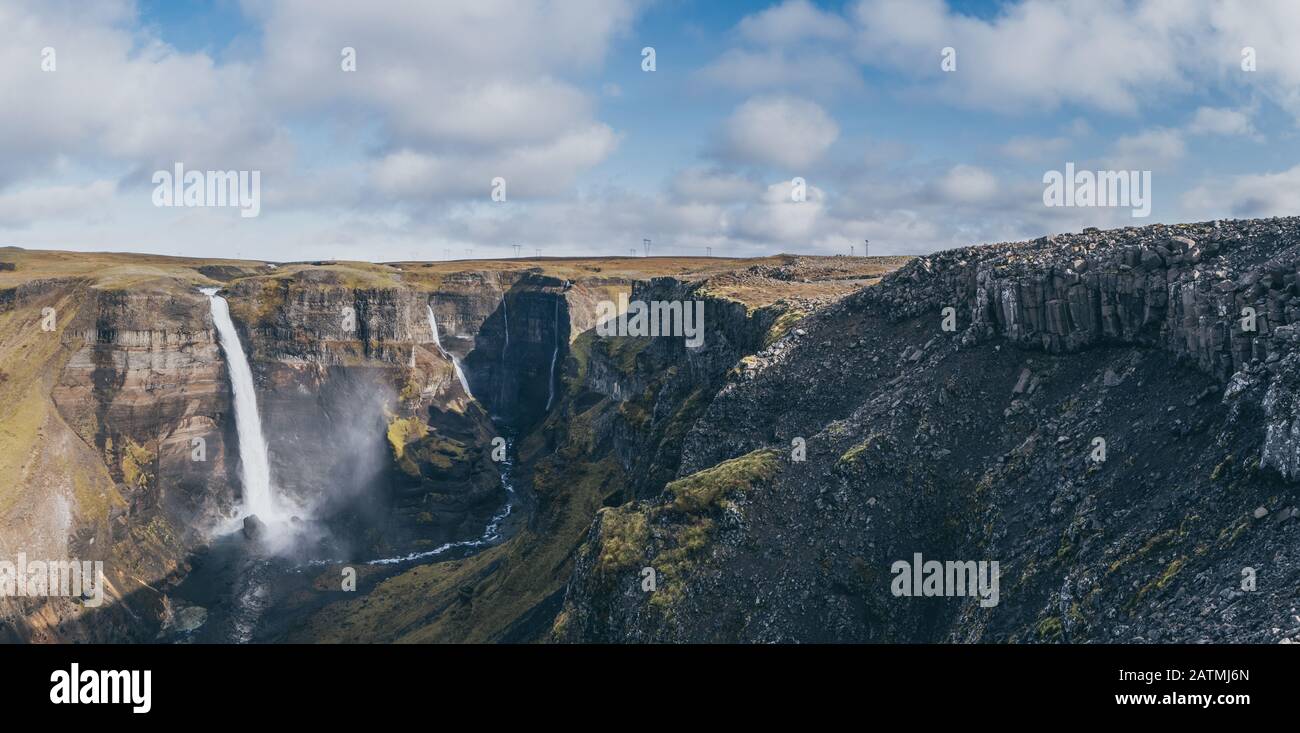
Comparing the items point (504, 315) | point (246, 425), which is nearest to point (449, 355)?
point (504, 315)

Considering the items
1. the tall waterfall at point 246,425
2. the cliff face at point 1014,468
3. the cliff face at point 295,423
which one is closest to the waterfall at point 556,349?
the cliff face at point 295,423

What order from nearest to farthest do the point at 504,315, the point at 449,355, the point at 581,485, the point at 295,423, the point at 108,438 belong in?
the point at 581,485 → the point at 108,438 → the point at 295,423 → the point at 449,355 → the point at 504,315

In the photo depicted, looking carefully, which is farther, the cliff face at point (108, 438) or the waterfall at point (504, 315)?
the waterfall at point (504, 315)

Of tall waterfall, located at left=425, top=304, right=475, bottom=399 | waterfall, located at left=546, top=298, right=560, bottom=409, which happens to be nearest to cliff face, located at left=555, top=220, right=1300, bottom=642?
tall waterfall, located at left=425, top=304, right=475, bottom=399

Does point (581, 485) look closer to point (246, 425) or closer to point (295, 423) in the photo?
point (295, 423)

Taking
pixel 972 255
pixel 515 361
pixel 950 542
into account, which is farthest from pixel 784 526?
pixel 515 361

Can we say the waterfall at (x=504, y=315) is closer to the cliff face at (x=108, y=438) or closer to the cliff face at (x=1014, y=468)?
the cliff face at (x=108, y=438)

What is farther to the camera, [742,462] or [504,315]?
[504,315]
